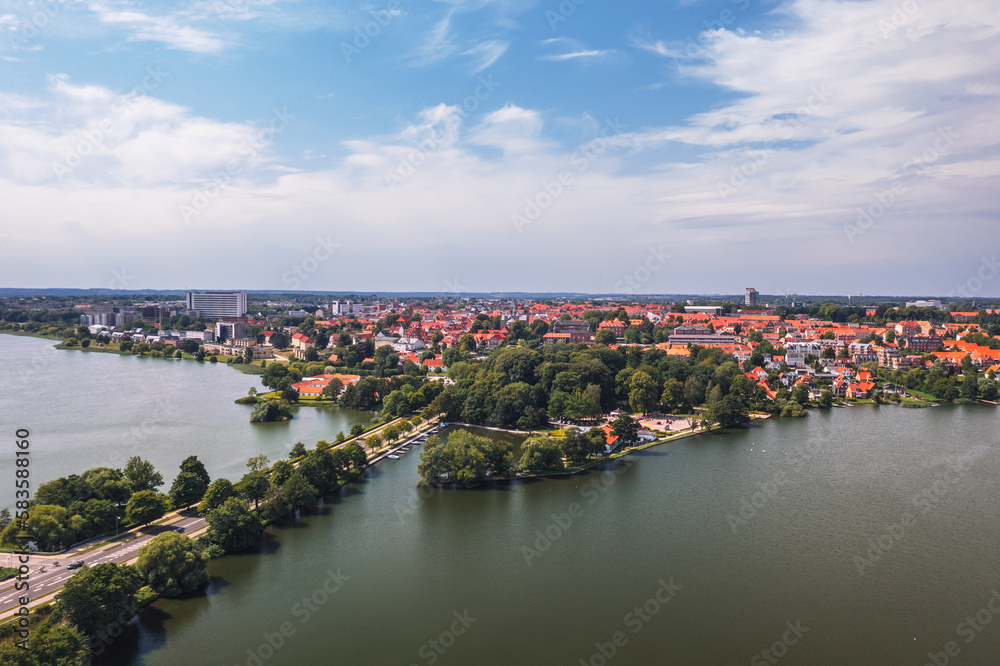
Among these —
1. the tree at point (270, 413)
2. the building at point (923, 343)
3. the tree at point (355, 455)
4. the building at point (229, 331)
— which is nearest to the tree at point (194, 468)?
the tree at point (355, 455)

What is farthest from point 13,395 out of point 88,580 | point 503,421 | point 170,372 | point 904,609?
point 904,609

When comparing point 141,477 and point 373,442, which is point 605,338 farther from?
point 141,477

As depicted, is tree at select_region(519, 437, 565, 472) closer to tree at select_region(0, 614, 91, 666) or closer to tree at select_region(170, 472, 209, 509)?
tree at select_region(170, 472, 209, 509)

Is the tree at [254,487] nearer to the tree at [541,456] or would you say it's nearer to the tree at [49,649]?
the tree at [49,649]

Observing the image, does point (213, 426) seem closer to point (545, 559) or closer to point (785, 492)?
point (545, 559)

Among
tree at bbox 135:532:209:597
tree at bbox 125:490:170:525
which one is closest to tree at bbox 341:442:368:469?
tree at bbox 125:490:170:525
